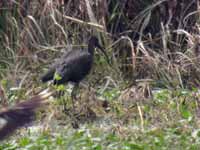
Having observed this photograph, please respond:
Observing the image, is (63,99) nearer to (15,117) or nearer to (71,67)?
(71,67)

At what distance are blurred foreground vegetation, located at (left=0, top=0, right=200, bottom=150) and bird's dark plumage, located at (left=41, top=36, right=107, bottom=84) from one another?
0.16 meters

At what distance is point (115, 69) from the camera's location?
29.0ft

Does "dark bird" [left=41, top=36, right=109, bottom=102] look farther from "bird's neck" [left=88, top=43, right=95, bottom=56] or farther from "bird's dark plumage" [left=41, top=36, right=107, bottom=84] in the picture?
"bird's neck" [left=88, top=43, right=95, bottom=56]

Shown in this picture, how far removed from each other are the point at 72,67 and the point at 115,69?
2.27 ft

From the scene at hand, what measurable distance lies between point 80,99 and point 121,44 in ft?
6.23

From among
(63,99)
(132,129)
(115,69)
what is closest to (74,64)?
(115,69)

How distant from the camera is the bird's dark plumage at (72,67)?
8230mm

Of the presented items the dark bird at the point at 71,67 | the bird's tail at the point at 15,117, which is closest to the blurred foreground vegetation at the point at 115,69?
the dark bird at the point at 71,67

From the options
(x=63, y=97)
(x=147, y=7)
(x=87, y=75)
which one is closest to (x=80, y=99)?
(x=63, y=97)

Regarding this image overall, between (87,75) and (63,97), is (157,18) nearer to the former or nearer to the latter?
(87,75)

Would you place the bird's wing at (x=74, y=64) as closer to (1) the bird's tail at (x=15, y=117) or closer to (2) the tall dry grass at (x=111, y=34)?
(2) the tall dry grass at (x=111, y=34)

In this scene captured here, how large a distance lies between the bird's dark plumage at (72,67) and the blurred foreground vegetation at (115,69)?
0.16 metres

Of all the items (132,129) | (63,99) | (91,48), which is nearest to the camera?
(132,129)

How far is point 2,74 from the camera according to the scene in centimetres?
899
